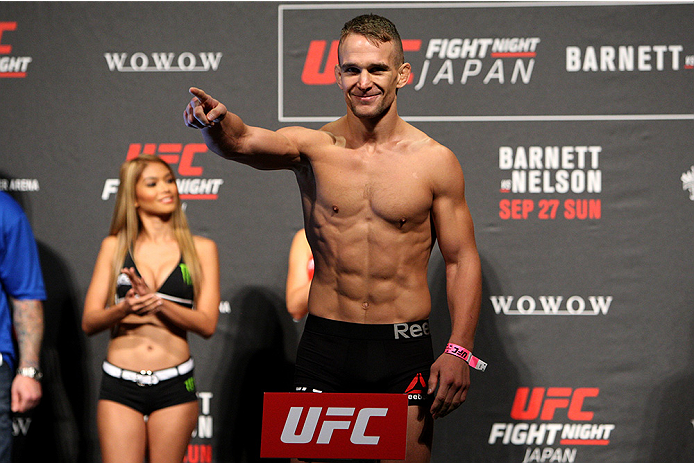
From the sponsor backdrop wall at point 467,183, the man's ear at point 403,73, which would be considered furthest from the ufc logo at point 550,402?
the man's ear at point 403,73

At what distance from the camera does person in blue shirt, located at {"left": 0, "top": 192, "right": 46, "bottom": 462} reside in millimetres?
2502

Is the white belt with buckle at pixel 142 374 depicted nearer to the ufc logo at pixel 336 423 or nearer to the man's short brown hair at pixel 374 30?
the ufc logo at pixel 336 423

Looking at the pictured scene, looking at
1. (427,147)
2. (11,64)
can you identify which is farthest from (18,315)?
(11,64)

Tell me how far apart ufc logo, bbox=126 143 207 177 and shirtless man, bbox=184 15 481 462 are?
68.1 inches

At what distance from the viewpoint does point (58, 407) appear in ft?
12.3

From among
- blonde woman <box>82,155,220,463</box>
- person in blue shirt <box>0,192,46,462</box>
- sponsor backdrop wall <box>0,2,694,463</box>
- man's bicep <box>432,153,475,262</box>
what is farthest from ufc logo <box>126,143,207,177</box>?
man's bicep <box>432,153,475,262</box>

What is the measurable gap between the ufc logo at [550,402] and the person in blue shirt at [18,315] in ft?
7.91

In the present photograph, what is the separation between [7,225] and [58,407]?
1580mm

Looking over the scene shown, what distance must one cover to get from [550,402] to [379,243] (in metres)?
2.02

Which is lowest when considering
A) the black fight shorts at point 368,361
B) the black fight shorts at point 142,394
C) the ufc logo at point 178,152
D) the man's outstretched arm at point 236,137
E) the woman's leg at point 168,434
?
the woman's leg at point 168,434

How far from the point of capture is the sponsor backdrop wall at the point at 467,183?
3635mm

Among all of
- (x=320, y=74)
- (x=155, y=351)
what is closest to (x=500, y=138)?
(x=320, y=74)

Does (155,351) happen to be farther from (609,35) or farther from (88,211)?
(609,35)

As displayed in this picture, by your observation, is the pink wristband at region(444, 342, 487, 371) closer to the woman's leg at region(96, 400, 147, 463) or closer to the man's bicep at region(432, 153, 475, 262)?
the man's bicep at region(432, 153, 475, 262)
